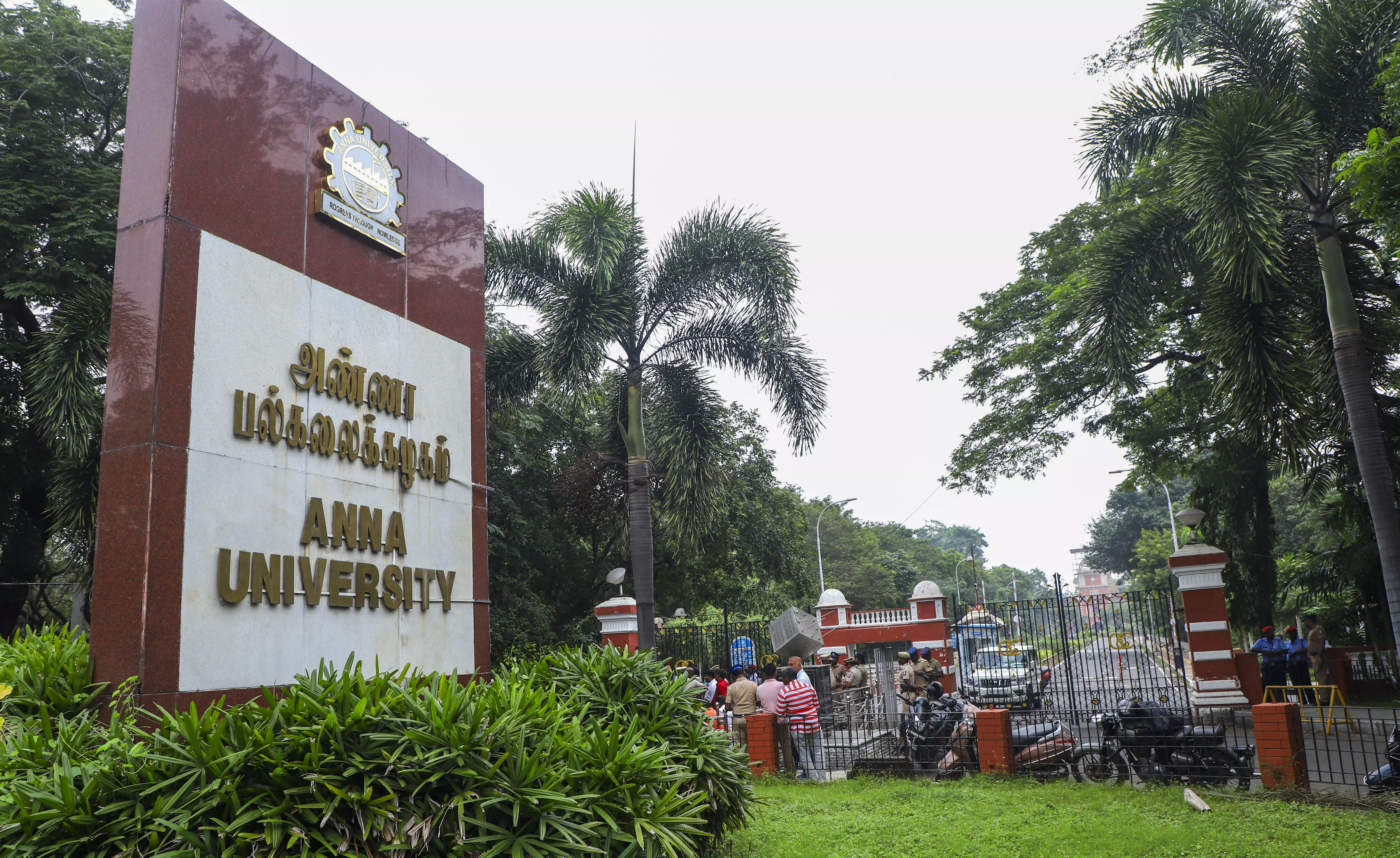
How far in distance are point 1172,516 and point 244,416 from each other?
35.7 metres

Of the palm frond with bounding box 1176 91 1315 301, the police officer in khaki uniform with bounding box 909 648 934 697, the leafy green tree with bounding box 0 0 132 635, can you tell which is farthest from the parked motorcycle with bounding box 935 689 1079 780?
the leafy green tree with bounding box 0 0 132 635

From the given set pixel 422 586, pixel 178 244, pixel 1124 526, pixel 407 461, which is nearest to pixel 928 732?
pixel 422 586

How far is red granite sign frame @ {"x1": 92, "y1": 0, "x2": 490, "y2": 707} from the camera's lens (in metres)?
5.31

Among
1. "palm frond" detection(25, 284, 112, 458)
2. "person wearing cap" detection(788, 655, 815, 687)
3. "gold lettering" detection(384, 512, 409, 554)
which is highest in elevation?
"palm frond" detection(25, 284, 112, 458)

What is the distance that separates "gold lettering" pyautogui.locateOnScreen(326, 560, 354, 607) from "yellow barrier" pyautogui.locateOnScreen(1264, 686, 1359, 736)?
7845 millimetres

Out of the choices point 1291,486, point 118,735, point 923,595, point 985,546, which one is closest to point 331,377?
point 118,735

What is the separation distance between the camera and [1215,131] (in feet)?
33.4

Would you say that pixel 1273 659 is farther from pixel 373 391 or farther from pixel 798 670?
pixel 373 391

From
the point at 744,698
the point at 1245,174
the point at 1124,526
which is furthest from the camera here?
the point at 1124,526

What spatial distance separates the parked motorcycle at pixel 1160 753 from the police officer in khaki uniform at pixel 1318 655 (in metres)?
6.54

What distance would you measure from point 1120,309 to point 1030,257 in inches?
299

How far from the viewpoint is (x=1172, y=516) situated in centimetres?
3484

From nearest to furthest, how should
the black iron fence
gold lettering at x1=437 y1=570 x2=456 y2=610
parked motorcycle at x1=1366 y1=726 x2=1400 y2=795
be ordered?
gold lettering at x1=437 y1=570 x2=456 y2=610 < parked motorcycle at x1=1366 y1=726 x2=1400 y2=795 < the black iron fence

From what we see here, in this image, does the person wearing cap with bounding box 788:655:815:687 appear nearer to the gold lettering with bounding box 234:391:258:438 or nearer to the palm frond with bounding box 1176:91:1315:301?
the palm frond with bounding box 1176:91:1315:301
